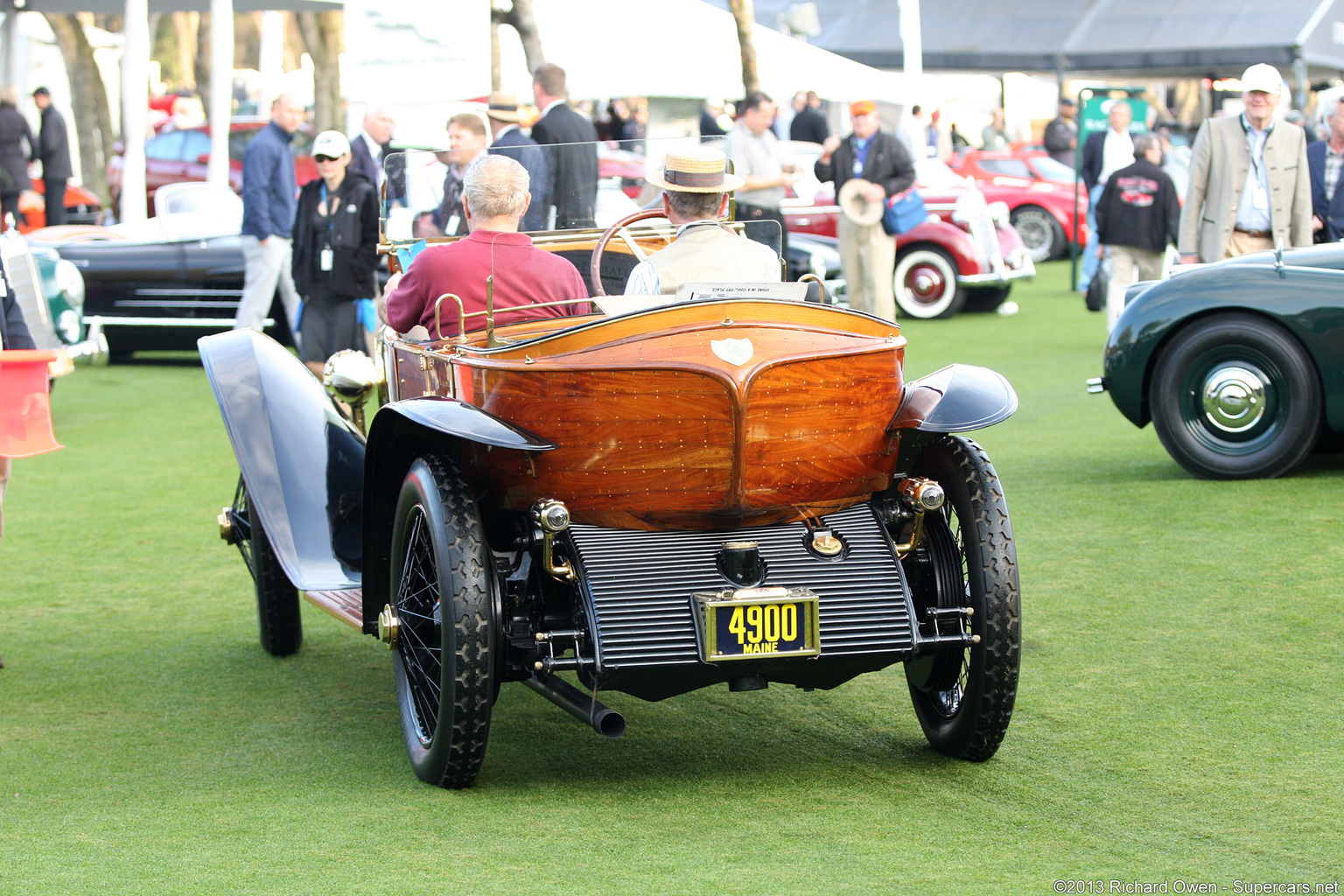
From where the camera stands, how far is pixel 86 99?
30922 mm

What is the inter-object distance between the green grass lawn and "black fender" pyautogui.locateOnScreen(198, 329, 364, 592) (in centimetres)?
48

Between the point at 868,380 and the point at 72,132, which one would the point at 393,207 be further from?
the point at 72,132

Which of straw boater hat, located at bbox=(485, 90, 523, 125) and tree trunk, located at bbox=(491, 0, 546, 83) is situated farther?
tree trunk, located at bbox=(491, 0, 546, 83)

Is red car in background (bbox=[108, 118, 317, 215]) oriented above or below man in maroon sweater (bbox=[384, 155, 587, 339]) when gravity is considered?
above

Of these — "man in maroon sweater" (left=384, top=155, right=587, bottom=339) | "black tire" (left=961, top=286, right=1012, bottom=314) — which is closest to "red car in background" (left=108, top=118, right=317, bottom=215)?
"black tire" (left=961, top=286, right=1012, bottom=314)

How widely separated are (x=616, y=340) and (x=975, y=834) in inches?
56.9

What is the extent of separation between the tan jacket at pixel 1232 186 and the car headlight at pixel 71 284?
301 inches

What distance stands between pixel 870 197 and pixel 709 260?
9.03m

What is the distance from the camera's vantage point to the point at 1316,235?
1082 cm

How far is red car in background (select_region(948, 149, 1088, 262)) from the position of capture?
72.6 ft

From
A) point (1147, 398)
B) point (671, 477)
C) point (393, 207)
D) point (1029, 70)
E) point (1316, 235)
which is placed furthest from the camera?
point (1029, 70)

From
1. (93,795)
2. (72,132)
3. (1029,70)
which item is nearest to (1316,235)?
(93,795)

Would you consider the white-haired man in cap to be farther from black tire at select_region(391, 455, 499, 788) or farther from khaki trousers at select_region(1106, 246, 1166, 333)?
black tire at select_region(391, 455, 499, 788)

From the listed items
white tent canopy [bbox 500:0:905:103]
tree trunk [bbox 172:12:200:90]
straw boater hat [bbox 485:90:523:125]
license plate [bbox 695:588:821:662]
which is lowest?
license plate [bbox 695:588:821:662]
